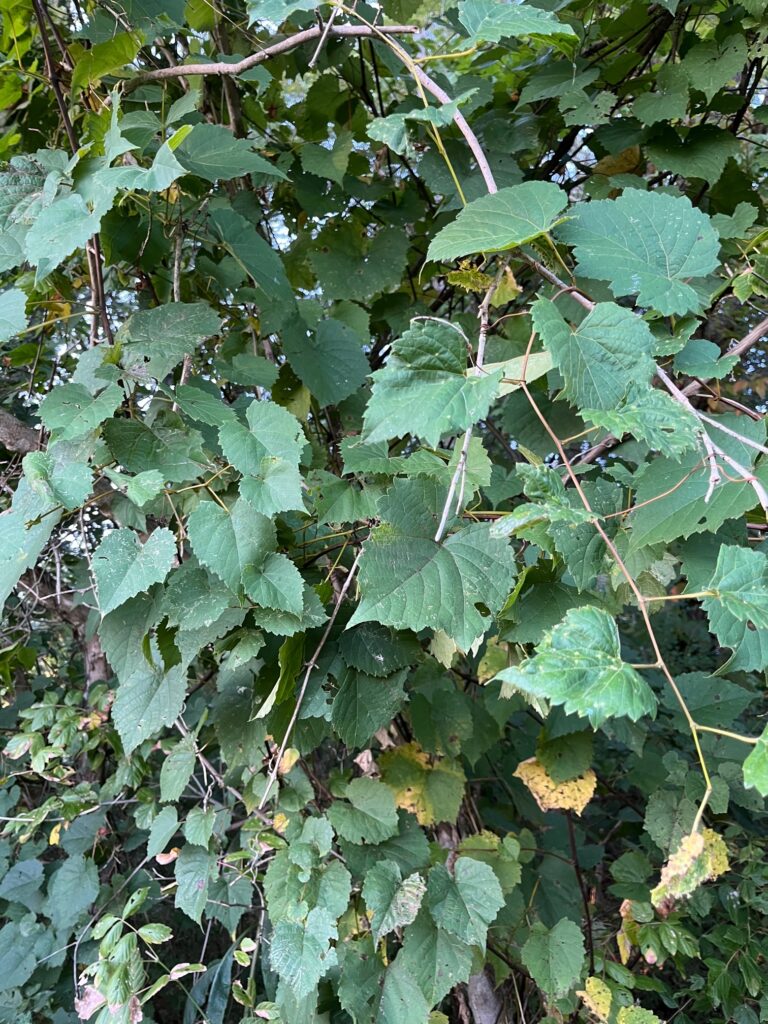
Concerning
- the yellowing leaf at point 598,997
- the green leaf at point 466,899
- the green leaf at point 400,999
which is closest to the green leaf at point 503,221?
the green leaf at point 466,899

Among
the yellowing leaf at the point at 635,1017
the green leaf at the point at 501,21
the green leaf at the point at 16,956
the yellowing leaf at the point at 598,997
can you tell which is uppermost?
the green leaf at the point at 501,21

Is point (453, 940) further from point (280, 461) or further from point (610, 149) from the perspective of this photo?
point (610, 149)

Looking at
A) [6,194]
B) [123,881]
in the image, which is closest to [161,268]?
[6,194]

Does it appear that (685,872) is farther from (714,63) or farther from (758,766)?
(714,63)

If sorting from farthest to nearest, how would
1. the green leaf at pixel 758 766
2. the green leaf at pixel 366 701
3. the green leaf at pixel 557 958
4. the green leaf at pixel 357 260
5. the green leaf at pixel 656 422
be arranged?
the green leaf at pixel 357 260, the green leaf at pixel 557 958, the green leaf at pixel 366 701, the green leaf at pixel 656 422, the green leaf at pixel 758 766

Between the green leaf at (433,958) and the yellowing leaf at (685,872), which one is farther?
the green leaf at (433,958)

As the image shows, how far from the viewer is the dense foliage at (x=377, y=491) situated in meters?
0.59

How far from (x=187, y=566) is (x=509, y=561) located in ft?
1.26

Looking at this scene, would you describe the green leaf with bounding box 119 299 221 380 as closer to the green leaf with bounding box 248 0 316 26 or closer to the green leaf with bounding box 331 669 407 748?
the green leaf with bounding box 248 0 316 26

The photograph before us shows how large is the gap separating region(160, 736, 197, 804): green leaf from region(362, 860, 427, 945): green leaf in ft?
1.24

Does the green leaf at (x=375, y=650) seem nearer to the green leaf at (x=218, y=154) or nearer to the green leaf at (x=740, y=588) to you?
the green leaf at (x=740, y=588)

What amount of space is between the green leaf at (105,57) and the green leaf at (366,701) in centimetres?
87

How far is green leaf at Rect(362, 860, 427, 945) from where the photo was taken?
826mm

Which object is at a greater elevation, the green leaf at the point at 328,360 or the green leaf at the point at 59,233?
the green leaf at the point at 59,233
